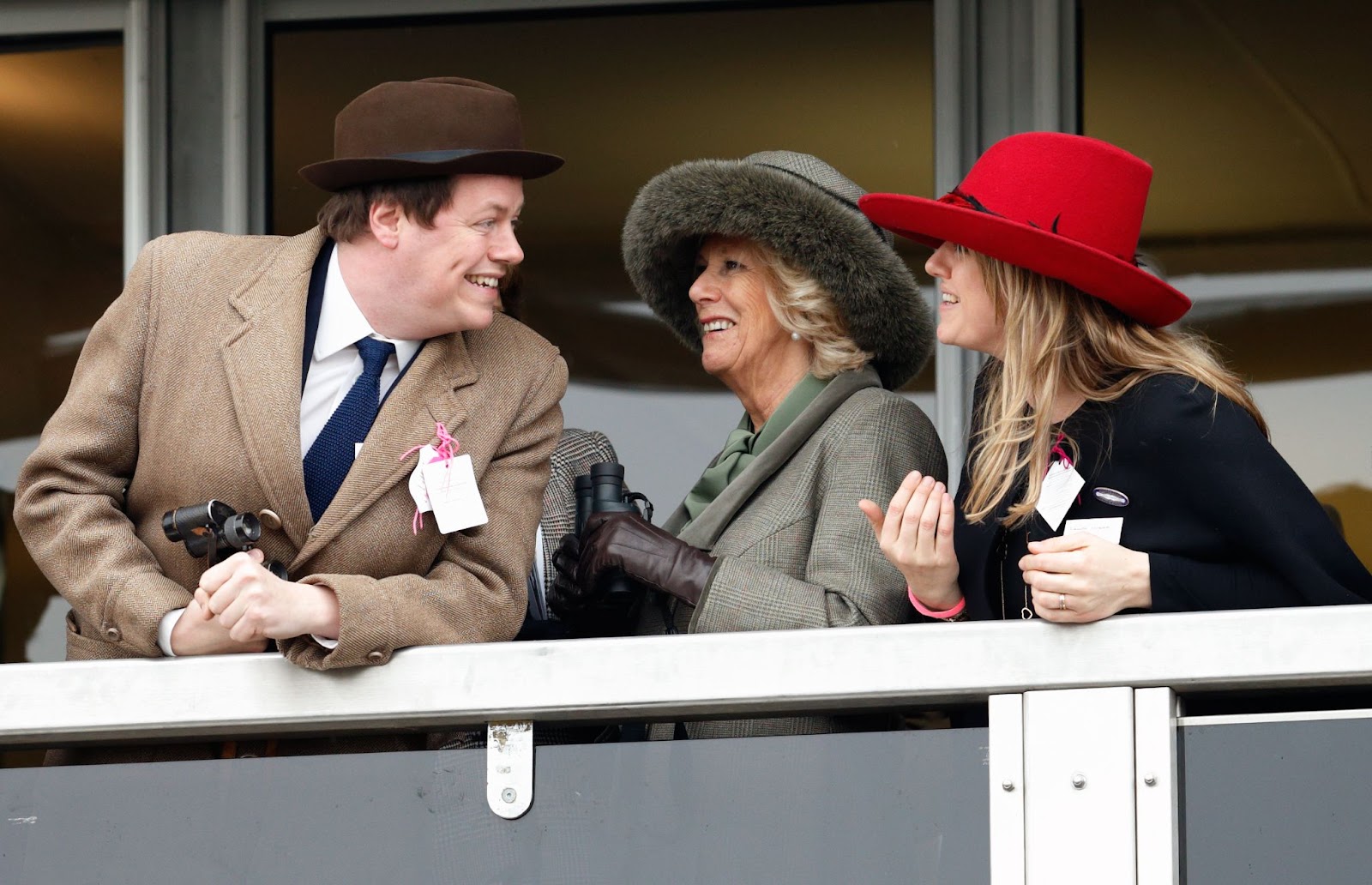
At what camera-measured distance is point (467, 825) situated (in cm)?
240

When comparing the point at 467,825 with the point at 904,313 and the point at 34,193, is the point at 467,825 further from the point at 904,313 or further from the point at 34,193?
the point at 34,193

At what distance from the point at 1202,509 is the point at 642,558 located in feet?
2.73

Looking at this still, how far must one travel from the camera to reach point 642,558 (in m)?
2.82

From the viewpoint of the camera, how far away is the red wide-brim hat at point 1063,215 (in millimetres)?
2689

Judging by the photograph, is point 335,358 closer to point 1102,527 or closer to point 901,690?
point 901,690

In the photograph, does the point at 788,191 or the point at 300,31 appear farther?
the point at 300,31

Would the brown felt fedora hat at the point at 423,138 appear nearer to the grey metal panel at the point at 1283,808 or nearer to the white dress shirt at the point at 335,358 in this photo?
the white dress shirt at the point at 335,358

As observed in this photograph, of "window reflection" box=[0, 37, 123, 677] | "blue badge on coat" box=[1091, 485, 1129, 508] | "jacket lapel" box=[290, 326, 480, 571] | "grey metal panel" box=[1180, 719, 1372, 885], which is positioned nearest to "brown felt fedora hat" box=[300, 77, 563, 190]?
"jacket lapel" box=[290, 326, 480, 571]

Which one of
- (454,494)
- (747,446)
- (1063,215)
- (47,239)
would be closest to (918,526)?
(1063,215)

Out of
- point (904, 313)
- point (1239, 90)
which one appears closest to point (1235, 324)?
point (1239, 90)

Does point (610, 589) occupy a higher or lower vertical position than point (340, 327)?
lower

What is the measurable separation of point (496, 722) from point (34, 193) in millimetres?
2849

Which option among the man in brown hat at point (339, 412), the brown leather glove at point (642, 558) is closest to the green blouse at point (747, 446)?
the brown leather glove at point (642, 558)

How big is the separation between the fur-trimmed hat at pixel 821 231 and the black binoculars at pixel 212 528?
1120 mm
